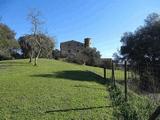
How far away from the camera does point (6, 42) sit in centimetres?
5850

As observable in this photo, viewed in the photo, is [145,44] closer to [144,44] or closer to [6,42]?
[144,44]

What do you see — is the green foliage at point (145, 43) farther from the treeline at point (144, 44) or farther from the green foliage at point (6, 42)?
the green foliage at point (6, 42)

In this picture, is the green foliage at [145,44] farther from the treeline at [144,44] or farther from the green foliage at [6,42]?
the green foliage at [6,42]

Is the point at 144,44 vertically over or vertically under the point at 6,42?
under

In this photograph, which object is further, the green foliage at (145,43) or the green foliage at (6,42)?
the green foliage at (6,42)

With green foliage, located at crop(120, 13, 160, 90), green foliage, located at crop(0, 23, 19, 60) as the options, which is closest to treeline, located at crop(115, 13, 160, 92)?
green foliage, located at crop(120, 13, 160, 90)

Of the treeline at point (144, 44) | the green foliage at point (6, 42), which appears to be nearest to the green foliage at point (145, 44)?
the treeline at point (144, 44)

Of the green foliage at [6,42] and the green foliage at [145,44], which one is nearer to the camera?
the green foliage at [145,44]

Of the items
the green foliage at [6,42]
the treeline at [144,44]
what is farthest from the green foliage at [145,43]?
the green foliage at [6,42]

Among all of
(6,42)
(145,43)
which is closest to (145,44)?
(145,43)

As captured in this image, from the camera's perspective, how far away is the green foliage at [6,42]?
2210 inches

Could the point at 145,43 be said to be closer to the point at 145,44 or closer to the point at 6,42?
the point at 145,44

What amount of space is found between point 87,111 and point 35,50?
41514mm

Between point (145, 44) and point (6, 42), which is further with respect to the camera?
point (6, 42)
